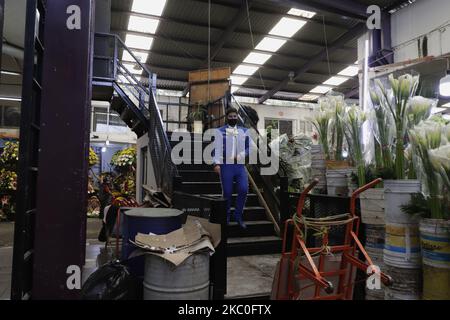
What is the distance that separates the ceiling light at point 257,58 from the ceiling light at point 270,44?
1.21 ft

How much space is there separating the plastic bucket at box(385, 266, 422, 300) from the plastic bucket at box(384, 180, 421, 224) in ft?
1.01

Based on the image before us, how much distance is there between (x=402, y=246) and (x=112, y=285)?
1933mm

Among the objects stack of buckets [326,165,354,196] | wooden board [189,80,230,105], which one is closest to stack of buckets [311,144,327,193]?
stack of buckets [326,165,354,196]

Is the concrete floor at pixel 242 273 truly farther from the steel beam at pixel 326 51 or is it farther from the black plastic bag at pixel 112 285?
the steel beam at pixel 326 51

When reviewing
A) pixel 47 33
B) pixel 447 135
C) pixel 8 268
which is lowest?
pixel 8 268

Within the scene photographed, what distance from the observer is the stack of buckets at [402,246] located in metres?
2.04

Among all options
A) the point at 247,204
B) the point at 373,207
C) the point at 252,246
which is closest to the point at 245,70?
the point at 247,204

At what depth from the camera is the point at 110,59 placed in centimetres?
658

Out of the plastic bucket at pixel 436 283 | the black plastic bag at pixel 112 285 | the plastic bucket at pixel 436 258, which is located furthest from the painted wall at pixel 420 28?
the black plastic bag at pixel 112 285
